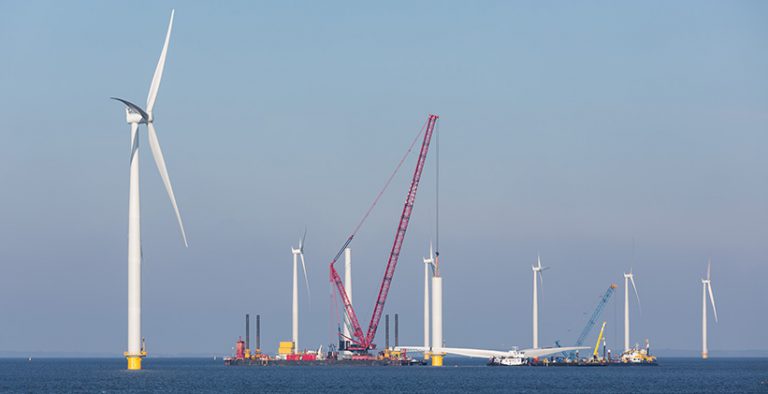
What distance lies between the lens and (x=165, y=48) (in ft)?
500

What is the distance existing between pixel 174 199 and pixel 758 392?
81.1 metres

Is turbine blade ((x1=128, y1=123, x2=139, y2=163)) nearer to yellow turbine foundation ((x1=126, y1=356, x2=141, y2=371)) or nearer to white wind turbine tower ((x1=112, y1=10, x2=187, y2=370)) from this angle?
white wind turbine tower ((x1=112, y1=10, x2=187, y2=370))

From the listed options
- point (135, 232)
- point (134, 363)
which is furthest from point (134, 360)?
point (135, 232)

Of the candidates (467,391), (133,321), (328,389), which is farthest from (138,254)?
(467,391)

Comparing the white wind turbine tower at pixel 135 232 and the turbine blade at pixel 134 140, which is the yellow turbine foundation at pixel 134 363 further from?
the turbine blade at pixel 134 140

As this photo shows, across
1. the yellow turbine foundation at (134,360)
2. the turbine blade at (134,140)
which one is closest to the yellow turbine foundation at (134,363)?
the yellow turbine foundation at (134,360)

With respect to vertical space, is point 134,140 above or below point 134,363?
above

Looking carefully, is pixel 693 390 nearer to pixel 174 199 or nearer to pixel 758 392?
pixel 758 392

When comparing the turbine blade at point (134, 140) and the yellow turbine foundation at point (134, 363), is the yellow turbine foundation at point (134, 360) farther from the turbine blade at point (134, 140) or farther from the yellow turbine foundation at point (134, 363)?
the turbine blade at point (134, 140)

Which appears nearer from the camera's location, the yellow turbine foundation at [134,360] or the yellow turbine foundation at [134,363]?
the yellow turbine foundation at [134,360]

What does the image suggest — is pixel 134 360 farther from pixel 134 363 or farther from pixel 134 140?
pixel 134 140

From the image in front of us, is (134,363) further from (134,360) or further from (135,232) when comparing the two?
(135,232)

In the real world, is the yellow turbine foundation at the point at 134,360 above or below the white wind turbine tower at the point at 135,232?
below

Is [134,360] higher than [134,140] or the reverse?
the reverse
